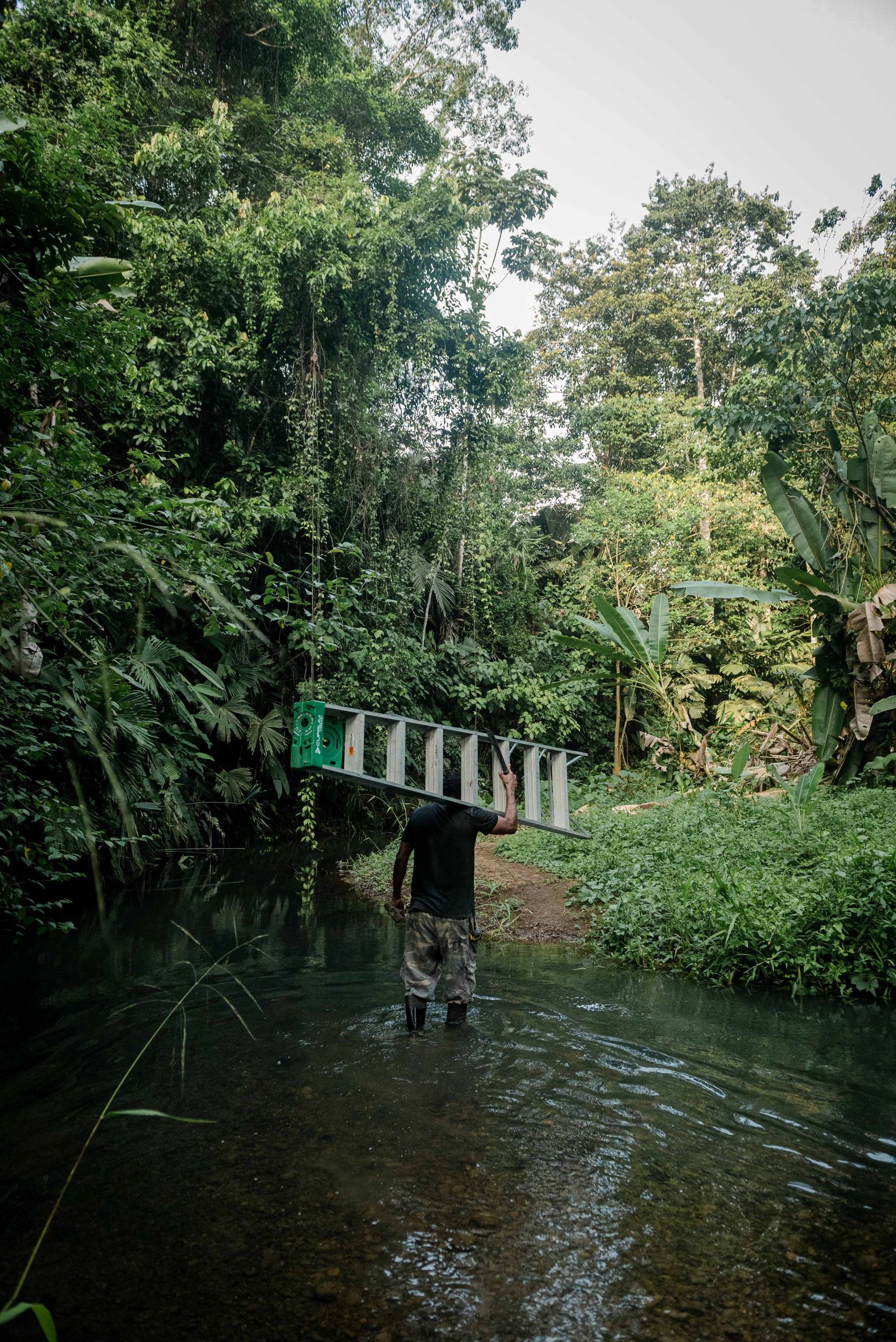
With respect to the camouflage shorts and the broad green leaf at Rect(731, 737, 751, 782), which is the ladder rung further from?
the broad green leaf at Rect(731, 737, 751, 782)

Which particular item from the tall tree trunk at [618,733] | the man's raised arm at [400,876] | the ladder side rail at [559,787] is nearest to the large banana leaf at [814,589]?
the tall tree trunk at [618,733]

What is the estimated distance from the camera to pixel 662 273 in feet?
73.6

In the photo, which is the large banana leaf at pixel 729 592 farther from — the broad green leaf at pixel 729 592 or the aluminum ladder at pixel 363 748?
the aluminum ladder at pixel 363 748

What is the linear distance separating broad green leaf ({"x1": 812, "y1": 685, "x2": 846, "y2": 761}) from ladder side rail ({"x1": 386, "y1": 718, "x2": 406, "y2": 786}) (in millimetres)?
7129

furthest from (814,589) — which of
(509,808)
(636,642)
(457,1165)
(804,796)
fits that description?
(457,1165)

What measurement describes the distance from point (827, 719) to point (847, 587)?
5.14 feet

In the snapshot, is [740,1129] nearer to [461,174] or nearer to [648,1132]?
[648,1132]

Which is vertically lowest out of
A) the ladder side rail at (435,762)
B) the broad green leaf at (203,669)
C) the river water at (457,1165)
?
the river water at (457,1165)

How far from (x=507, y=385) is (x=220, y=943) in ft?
33.4

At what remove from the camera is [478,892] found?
27.3ft

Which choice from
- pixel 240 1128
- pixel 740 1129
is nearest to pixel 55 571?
pixel 240 1128

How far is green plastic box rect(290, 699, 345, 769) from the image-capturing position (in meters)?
3.89

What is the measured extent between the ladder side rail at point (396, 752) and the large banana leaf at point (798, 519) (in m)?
7.32

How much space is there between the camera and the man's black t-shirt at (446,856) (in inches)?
181
